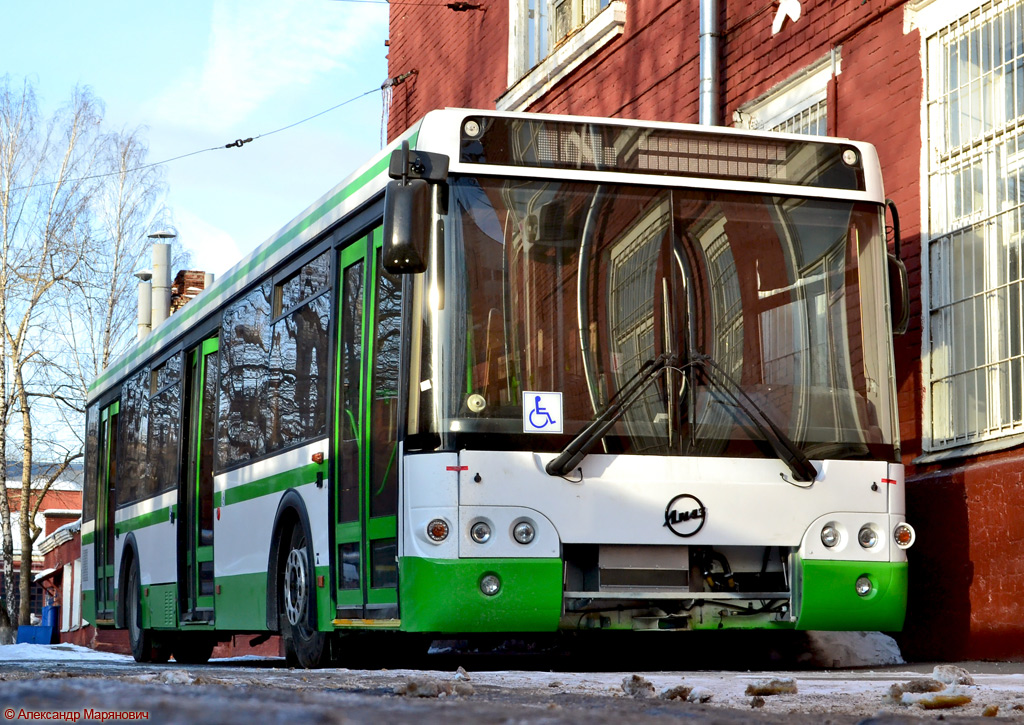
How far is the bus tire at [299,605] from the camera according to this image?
9.82 m

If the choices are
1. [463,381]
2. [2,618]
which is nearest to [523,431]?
[463,381]

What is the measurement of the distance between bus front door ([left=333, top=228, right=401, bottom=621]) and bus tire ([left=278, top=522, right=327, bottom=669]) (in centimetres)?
57

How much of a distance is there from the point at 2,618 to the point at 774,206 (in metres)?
29.2

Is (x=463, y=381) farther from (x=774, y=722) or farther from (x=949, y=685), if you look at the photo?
(x=774, y=722)

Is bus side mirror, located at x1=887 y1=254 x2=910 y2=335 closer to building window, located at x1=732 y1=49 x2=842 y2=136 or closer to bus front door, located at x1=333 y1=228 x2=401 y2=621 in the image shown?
bus front door, located at x1=333 y1=228 x2=401 y2=621

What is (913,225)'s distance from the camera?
37.2 feet

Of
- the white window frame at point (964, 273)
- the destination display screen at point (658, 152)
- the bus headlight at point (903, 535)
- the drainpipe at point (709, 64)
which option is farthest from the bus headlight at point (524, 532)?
the drainpipe at point (709, 64)

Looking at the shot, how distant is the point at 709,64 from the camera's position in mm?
14242

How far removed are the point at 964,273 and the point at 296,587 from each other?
480 cm

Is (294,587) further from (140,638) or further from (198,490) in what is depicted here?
(140,638)

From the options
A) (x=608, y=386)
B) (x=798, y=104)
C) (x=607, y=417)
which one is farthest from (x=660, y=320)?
(x=798, y=104)

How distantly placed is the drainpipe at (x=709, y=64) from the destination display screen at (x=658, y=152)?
4.94 metres

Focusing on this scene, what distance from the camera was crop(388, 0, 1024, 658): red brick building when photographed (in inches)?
394

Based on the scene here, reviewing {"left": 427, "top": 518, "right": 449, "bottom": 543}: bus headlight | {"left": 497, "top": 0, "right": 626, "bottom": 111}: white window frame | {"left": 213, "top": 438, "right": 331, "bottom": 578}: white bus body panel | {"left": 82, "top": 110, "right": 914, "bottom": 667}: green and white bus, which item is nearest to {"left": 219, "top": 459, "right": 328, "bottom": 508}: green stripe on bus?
{"left": 213, "top": 438, "right": 331, "bottom": 578}: white bus body panel
